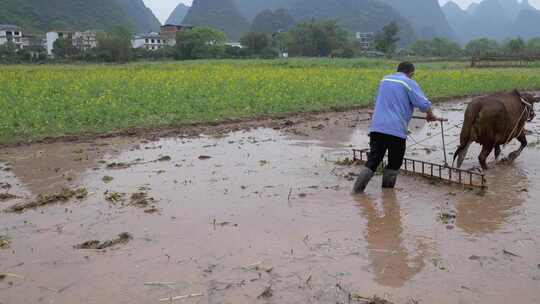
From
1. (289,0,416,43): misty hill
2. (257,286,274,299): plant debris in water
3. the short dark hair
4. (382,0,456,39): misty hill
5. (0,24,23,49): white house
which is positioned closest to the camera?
(257,286,274,299): plant debris in water

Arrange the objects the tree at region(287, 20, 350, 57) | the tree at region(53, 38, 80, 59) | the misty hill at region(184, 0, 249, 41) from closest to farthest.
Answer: the tree at region(53, 38, 80, 59), the tree at region(287, 20, 350, 57), the misty hill at region(184, 0, 249, 41)

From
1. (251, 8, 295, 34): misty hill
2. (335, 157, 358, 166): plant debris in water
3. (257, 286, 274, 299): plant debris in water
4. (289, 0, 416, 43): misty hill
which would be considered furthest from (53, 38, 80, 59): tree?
(289, 0, 416, 43): misty hill

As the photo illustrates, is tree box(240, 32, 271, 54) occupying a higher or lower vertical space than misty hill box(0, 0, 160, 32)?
lower

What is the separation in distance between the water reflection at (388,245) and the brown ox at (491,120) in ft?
6.67

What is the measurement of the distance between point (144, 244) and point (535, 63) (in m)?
37.8

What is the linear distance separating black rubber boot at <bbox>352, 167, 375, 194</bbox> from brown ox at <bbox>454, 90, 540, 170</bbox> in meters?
2.07

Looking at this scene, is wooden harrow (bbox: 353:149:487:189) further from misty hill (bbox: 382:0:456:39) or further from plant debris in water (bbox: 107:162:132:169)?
misty hill (bbox: 382:0:456:39)

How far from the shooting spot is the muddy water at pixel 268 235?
380 cm

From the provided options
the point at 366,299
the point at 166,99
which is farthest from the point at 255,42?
the point at 366,299

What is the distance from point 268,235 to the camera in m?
4.89

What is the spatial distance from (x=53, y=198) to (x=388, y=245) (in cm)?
409

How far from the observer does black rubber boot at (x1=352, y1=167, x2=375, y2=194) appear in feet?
20.5

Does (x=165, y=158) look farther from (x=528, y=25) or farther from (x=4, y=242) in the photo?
(x=528, y=25)

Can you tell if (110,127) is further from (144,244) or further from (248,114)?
(144,244)
